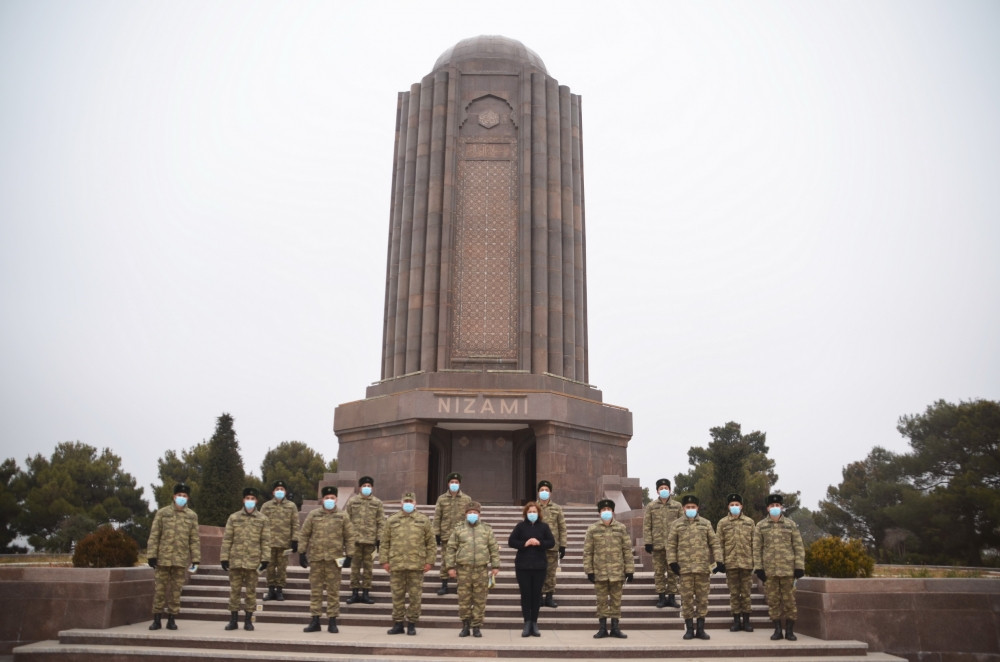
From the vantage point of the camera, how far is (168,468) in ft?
155

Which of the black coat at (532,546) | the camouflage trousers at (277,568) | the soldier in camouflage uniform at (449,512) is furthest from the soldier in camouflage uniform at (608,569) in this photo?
the camouflage trousers at (277,568)

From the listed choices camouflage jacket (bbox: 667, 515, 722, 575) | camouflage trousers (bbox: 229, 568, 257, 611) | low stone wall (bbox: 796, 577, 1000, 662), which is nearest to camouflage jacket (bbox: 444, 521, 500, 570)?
camouflage jacket (bbox: 667, 515, 722, 575)

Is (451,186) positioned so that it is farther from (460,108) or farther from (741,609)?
(741,609)

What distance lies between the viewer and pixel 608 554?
984 cm

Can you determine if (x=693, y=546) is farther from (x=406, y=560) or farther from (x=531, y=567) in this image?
(x=406, y=560)

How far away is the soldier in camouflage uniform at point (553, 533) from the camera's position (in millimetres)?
11156

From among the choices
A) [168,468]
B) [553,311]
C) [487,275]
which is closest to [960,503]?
[553,311]

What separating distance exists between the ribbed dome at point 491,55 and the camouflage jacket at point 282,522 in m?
18.2

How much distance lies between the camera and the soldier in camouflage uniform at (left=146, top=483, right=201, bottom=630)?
10102mm

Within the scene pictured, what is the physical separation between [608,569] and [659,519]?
264 centimetres

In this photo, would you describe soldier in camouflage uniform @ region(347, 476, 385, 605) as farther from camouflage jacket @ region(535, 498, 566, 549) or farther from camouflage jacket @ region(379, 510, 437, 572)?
camouflage jacket @ region(535, 498, 566, 549)

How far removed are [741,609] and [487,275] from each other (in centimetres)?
1508

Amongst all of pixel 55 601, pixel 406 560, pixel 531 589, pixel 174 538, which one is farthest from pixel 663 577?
pixel 55 601

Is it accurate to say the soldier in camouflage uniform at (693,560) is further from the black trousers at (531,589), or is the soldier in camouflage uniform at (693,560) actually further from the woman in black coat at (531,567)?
the black trousers at (531,589)
